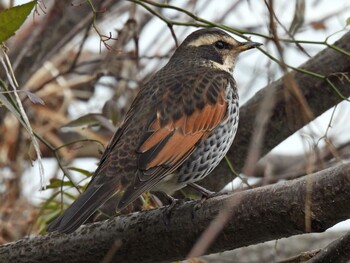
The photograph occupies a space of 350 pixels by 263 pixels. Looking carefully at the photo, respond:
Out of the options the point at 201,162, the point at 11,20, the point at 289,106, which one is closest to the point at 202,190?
the point at 201,162

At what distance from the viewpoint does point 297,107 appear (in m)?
5.07

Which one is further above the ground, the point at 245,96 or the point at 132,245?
the point at 245,96

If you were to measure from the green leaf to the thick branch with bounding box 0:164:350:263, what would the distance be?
98cm

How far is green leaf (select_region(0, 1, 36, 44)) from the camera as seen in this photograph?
3533 mm

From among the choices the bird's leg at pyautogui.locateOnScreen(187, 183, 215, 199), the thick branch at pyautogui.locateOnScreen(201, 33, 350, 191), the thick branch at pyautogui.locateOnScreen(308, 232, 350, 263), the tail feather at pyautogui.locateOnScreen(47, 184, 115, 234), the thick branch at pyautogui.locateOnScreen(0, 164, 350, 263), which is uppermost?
the thick branch at pyautogui.locateOnScreen(201, 33, 350, 191)

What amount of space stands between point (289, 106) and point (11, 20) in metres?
1.90

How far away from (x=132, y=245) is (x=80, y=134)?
303 centimetres

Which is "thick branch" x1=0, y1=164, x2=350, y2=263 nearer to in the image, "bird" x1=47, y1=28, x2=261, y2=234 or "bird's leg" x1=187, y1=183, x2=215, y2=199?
"bird" x1=47, y1=28, x2=261, y2=234

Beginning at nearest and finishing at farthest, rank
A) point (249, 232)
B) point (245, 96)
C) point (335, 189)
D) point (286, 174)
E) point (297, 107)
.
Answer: point (335, 189) < point (249, 232) < point (297, 107) < point (245, 96) < point (286, 174)

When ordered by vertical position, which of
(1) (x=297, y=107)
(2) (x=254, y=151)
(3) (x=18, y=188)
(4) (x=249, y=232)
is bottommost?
(4) (x=249, y=232)

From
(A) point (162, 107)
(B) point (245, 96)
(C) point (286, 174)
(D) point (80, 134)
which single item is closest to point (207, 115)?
(A) point (162, 107)

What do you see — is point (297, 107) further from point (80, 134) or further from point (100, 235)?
point (80, 134)

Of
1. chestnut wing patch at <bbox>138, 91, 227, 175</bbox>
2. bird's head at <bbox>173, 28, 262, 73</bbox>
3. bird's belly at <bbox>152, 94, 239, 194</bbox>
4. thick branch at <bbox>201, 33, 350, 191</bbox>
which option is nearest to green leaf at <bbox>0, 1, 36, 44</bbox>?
chestnut wing patch at <bbox>138, 91, 227, 175</bbox>

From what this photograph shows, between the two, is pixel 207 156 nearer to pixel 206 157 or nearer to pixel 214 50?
pixel 206 157
